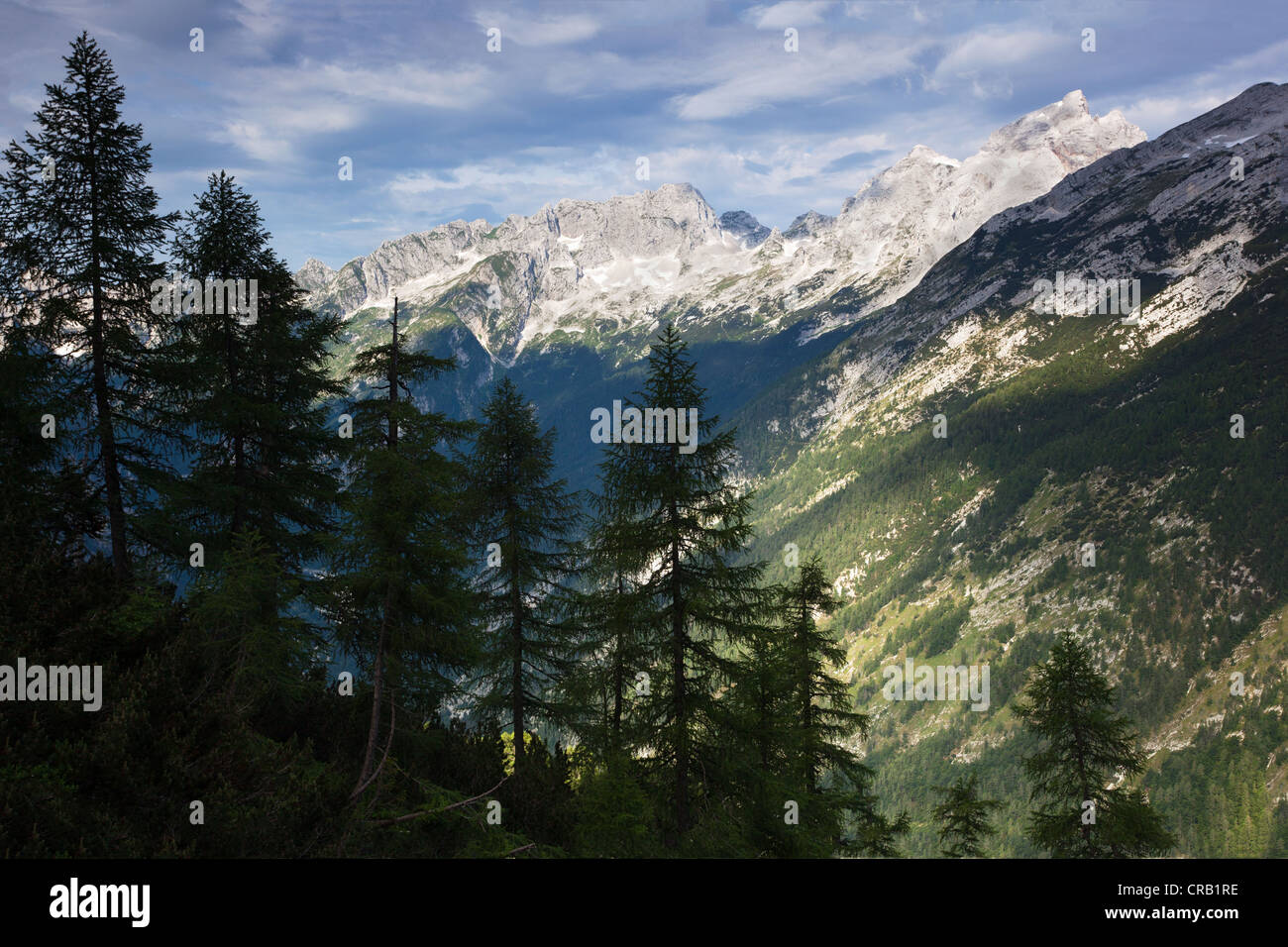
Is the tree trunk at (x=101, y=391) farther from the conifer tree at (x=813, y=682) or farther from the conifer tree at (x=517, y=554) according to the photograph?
the conifer tree at (x=813, y=682)

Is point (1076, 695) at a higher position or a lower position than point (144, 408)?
lower

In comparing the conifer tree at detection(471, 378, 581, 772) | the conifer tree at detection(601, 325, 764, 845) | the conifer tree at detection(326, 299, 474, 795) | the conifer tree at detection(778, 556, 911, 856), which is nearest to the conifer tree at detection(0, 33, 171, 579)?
the conifer tree at detection(326, 299, 474, 795)

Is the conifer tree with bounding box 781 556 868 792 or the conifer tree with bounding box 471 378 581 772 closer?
the conifer tree with bounding box 471 378 581 772

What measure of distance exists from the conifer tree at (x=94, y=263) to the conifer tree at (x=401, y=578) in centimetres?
564

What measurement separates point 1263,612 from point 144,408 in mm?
245142

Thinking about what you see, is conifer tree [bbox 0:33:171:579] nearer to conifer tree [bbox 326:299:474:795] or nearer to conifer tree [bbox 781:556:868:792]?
conifer tree [bbox 326:299:474:795]

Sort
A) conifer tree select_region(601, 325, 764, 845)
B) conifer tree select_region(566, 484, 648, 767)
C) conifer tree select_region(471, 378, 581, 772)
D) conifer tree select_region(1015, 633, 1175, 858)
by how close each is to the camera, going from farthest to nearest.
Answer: conifer tree select_region(1015, 633, 1175, 858), conifer tree select_region(471, 378, 581, 772), conifer tree select_region(566, 484, 648, 767), conifer tree select_region(601, 325, 764, 845)

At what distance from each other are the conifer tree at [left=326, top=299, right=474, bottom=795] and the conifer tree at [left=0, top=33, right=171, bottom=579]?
564 centimetres

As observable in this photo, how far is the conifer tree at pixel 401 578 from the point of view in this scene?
13906 millimetres

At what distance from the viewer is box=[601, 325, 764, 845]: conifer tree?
634 inches

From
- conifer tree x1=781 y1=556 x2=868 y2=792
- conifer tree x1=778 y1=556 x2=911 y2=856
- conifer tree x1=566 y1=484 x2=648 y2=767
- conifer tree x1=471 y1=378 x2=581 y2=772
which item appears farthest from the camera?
conifer tree x1=781 y1=556 x2=868 y2=792

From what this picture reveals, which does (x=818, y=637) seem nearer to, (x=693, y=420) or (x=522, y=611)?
(x=522, y=611)
